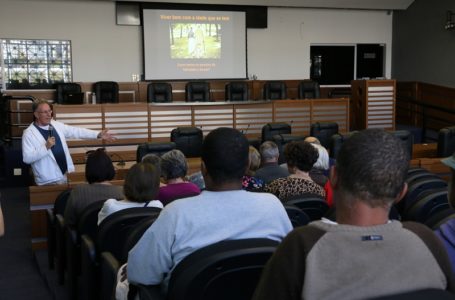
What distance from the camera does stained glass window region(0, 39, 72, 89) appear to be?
11000 millimetres

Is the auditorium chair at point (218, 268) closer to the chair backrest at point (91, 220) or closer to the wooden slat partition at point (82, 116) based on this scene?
the chair backrest at point (91, 220)

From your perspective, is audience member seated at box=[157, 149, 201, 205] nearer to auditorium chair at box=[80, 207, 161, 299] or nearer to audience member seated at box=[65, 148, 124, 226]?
audience member seated at box=[65, 148, 124, 226]

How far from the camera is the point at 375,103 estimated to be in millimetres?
11133

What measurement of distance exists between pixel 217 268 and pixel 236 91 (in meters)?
9.96

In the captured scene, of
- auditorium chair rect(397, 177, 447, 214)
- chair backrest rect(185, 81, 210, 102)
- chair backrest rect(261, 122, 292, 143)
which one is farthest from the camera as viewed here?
chair backrest rect(185, 81, 210, 102)

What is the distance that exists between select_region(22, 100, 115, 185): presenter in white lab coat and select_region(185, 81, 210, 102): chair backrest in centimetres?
575

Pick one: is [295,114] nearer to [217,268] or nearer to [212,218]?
[212,218]

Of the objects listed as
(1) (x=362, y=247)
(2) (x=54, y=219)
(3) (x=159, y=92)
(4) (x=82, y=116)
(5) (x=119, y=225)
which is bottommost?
(2) (x=54, y=219)

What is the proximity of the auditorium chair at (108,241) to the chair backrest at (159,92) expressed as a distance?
7837mm

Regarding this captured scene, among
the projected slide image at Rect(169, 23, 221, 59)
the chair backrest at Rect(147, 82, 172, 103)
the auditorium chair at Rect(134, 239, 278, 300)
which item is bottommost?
the auditorium chair at Rect(134, 239, 278, 300)

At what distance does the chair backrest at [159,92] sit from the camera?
1070 cm

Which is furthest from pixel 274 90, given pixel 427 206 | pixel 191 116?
pixel 427 206

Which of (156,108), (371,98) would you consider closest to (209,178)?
(156,108)

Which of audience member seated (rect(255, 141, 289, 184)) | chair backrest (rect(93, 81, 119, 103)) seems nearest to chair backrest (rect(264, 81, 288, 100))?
chair backrest (rect(93, 81, 119, 103))
